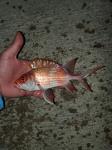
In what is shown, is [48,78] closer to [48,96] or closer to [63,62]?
[48,96]

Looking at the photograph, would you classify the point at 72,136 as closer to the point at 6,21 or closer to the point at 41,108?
the point at 41,108

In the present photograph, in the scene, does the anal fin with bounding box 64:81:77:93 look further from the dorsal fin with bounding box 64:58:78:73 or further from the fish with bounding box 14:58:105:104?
the dorsal fin with bounding box 64:58:78:73

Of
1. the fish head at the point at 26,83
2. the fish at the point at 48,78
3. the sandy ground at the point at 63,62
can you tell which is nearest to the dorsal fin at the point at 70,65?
the fish at the point at 48,78

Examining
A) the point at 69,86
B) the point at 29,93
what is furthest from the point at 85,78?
the point at 29,93

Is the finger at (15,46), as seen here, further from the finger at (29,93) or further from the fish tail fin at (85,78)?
the fish tail fin at (85,78)

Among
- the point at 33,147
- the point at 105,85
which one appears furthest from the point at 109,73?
the point at 33,147

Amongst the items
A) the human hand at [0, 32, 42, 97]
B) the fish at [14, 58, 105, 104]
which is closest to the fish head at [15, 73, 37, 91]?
the fish at [14, 58, 105, 104]
